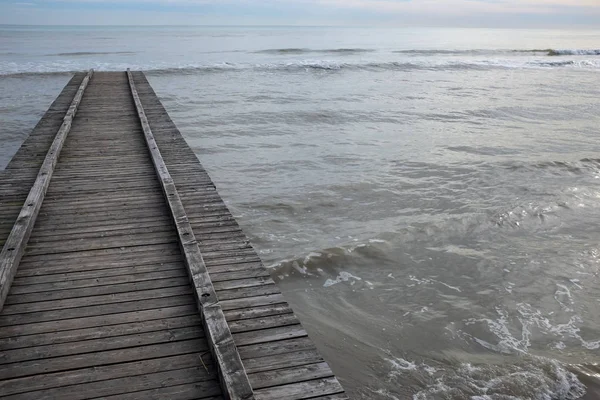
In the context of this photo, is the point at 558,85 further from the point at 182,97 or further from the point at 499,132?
the point at 182,97

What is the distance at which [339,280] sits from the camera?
23.2ft

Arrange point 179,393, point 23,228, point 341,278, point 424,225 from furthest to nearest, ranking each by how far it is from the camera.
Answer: point 424,225 < point 341,278 < point 23,228 < point 179,393

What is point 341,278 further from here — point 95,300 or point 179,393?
point 179,393

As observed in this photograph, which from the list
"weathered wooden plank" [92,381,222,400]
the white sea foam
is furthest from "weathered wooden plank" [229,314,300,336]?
the white sea foam

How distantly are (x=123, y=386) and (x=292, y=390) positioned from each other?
112cm

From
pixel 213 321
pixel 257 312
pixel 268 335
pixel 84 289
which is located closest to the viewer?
pixel 213 321

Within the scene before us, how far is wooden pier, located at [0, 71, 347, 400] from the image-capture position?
3414mm

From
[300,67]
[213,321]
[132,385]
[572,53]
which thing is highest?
[572,53]

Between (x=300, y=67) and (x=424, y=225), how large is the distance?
103ft

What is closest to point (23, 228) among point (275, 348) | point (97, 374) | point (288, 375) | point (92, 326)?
point (92, 326)

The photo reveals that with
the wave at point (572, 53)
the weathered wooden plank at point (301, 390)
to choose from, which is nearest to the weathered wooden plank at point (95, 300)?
the weathered wooden plank at point (301, 390)

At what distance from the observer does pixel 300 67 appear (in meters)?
38.3

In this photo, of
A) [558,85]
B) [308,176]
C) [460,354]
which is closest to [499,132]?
[308,176]

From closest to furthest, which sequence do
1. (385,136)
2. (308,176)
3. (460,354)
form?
(460,354)
(308,176)
(385,136)
